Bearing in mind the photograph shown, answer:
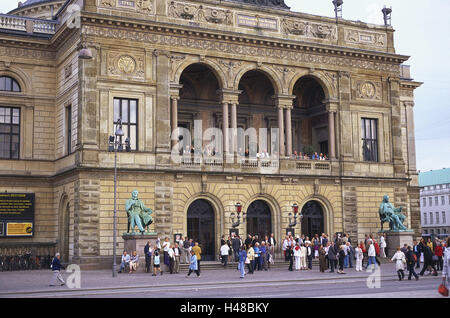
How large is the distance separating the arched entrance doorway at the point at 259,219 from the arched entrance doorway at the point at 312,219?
294 centimetres

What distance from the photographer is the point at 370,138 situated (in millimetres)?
47562

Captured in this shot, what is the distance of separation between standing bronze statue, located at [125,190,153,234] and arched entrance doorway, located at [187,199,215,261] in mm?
6132

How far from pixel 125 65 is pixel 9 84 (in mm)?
8970

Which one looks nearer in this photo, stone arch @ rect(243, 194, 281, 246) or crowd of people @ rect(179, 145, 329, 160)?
crowd of people @ rect(179, 145, 329, 160)

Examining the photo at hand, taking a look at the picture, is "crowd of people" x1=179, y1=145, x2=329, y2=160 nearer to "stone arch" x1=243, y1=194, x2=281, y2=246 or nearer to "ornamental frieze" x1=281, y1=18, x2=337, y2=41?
"stone arch" x1=243, y1=194, x2=281, y2=246

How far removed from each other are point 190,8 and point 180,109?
759cm

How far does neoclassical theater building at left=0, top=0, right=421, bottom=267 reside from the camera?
Answer: 3888 cm

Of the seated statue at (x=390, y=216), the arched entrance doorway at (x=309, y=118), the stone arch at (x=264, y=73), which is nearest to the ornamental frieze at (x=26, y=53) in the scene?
the stone arch at (x=264, y=73)

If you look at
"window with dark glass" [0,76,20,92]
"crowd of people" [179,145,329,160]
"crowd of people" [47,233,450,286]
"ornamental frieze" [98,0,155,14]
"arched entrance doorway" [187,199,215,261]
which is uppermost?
"ornamental frieze" [98,0,155,14]

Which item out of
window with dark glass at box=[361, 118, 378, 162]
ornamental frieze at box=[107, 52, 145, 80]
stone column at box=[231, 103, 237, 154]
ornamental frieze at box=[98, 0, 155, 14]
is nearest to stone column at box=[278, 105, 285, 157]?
stone column at box=[231, 103, 237, 154]

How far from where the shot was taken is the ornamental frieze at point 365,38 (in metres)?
47.4

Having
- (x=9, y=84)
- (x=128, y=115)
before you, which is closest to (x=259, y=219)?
(x=128, y=115)

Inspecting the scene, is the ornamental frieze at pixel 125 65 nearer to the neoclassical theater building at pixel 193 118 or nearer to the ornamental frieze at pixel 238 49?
the neoclassical theater building at pixel 193 118
